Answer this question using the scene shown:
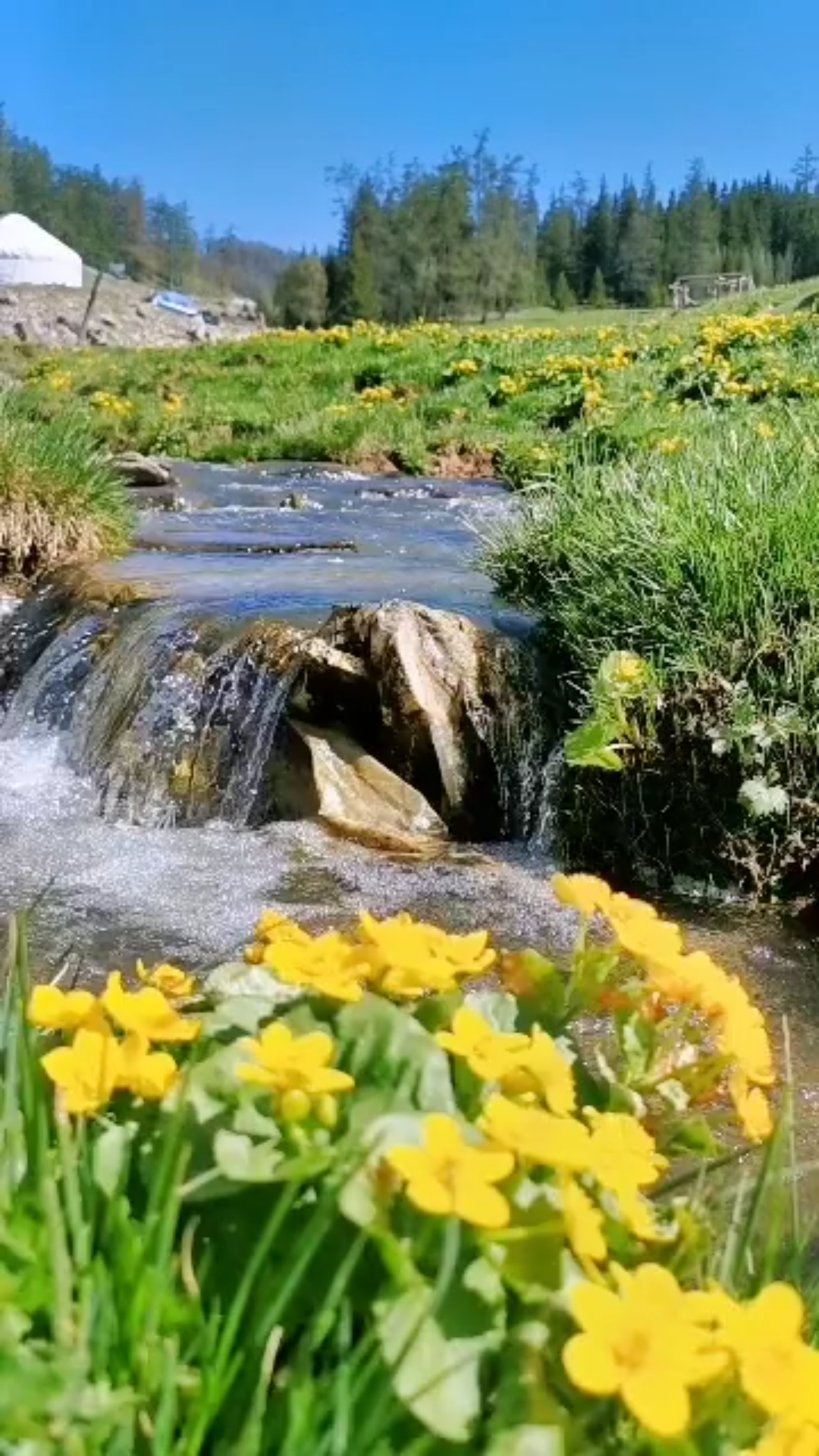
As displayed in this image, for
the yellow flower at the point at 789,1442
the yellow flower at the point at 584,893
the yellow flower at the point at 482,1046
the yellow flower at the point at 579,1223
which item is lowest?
the yellow flower at the point at 789,1442

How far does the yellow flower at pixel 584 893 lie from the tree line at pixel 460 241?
61.9m

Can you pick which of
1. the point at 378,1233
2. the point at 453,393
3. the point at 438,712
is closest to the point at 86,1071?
the point at 378,1233

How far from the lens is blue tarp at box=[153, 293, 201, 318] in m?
60.8

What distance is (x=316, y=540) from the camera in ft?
30.6

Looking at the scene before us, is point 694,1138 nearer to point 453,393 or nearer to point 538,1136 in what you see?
point 538,1136

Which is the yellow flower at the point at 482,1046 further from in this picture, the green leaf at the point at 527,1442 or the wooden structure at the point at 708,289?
the wooden structure at the point at 708,289

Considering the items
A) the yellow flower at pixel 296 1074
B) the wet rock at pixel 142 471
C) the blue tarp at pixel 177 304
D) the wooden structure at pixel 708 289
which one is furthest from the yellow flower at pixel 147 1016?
the blue tarp at pixel 177 304

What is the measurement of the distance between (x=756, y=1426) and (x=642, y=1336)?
14cm

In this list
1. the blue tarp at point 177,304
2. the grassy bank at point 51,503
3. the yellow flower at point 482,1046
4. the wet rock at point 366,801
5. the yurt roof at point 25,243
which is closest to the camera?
the yellow flower at point 482,1046

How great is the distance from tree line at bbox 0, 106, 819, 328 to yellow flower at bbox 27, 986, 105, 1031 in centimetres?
6201

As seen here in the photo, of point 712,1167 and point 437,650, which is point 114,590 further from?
point 712,1167

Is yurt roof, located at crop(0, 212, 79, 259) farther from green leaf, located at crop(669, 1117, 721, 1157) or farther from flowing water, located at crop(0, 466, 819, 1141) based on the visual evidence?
green leaf, located at crop(669, 1117, 721, 1157)

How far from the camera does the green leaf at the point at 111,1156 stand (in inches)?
41.7

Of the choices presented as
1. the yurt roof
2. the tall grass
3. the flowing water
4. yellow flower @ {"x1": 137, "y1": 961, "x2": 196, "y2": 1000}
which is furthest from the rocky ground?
yellow flower @ {"x1": 137, "y1": 961, "x2": 196, "y2": 1000}
